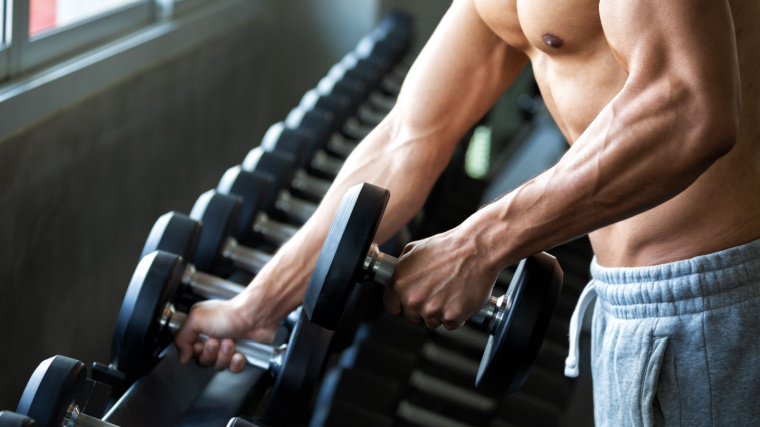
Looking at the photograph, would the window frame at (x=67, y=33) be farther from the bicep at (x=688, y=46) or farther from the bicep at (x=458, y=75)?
the bicep at (x=688, y=46)

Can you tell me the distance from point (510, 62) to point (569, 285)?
1.31 metres

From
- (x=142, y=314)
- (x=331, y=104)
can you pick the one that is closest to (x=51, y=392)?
(x=142, y=314)

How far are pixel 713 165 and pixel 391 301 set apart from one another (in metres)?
0.40

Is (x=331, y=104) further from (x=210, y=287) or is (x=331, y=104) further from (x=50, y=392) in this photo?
(x=50, y=392)

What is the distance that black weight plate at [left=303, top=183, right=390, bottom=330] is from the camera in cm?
78

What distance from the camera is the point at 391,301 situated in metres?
0.87

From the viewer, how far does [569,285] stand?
2.32 metres

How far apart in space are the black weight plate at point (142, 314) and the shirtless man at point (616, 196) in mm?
78

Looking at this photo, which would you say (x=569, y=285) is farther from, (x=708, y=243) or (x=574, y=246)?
(x=708, y=243)

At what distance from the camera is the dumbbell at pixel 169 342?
41.3 inches

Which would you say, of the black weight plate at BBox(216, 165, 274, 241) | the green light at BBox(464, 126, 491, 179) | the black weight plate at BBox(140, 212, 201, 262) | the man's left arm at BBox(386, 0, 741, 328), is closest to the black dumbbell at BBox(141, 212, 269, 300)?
the black weight plate at BBox(140, 212, 201, 262)

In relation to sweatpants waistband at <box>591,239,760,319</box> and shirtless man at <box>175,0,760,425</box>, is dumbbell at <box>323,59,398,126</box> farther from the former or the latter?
sweatpants waistband at <box>591,239,760,319</box>

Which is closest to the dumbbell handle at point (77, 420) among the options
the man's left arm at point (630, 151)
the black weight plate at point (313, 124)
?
the man's left arm at point (630, 151)

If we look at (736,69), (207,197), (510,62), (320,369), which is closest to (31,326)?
(207,197)
